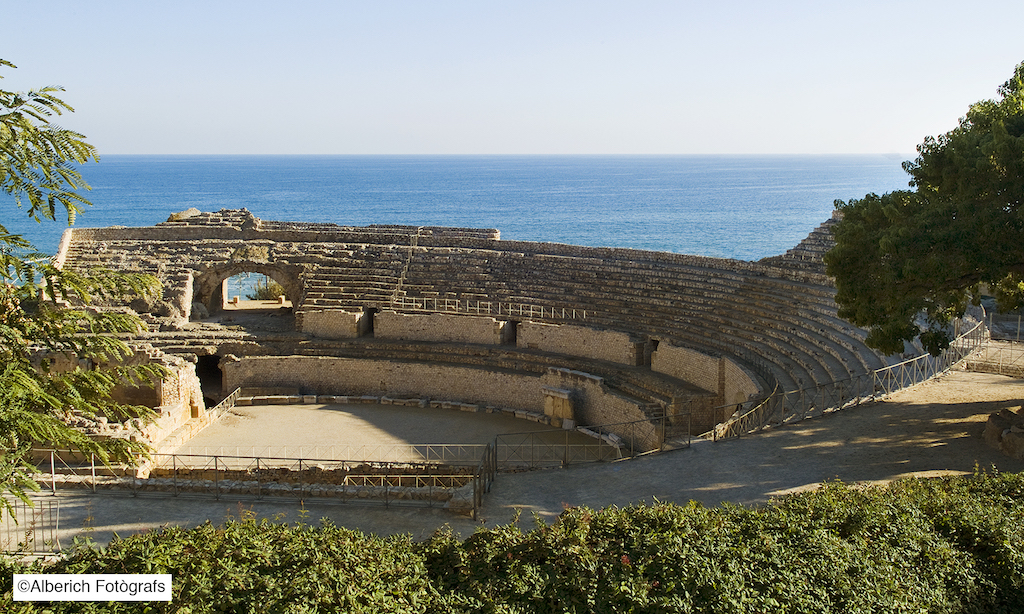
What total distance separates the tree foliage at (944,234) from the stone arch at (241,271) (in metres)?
21.3

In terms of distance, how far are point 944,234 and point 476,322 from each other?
16387 mm

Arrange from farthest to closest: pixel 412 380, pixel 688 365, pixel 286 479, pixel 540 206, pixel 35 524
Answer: pixel 540 206 < pixel 412 380 < pixel 688 365 < pixel 286 479 < pixel 35 524

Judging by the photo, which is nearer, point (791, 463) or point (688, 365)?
point (791, 463)

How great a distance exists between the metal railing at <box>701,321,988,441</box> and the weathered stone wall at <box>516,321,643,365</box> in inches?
246

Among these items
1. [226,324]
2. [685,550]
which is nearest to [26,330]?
[685,550]

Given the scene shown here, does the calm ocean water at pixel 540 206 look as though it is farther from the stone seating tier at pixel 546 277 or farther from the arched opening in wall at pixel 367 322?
the arched opening in wall at pixel 367 322

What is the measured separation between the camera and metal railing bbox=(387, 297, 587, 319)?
Answer: 91.5 ft

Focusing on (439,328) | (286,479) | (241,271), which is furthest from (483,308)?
(286,479)

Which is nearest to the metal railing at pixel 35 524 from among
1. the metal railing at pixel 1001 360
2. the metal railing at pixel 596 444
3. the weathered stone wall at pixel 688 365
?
the metal railing at pixel 596 444

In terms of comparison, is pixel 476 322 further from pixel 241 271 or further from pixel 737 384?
pixel 241 271

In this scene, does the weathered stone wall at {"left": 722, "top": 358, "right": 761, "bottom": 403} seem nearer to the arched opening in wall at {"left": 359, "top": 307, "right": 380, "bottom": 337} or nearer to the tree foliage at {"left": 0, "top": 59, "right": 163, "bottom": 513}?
the arched opening in wall at {"left": 359, "top": 307, "right": 380, "bottom": 337}

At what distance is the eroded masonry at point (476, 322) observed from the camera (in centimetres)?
2328

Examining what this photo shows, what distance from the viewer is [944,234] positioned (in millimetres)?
13922

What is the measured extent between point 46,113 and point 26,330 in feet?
7.57
